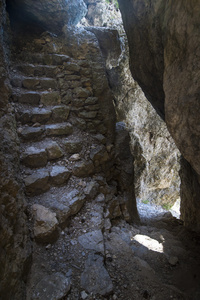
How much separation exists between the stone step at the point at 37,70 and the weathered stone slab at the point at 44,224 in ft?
9.85

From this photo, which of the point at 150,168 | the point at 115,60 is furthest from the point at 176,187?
the point at 115,60

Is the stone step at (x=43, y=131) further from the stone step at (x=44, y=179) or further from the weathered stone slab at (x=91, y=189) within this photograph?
the weathered stone slab at (x=91, y=189)

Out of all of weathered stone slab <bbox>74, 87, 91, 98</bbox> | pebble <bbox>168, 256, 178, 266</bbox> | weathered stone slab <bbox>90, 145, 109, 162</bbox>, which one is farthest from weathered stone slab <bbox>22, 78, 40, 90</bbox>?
pebble <bbox>168, 256, 178, 266</bbox>

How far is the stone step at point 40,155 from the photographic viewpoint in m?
2.81

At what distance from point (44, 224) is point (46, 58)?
377 cm

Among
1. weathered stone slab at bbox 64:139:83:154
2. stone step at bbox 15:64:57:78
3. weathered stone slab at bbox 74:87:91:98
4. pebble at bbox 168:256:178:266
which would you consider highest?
stone step at bbox 15:64:57:78

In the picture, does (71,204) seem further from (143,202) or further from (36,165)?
(143,202)

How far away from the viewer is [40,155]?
114 inches

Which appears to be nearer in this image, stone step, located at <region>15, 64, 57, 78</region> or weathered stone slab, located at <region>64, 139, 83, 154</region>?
weathered stone slab, located at <region>64, 139, 83, 154</region>

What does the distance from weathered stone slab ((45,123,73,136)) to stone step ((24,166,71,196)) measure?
785 mm

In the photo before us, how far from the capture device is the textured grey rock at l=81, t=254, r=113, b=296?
5.77 feet

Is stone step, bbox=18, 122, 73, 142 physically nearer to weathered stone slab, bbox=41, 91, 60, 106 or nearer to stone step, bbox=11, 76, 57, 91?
weathered stone slab, bbox=41, 91, 60, 106

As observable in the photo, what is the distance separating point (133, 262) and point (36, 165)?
2.10 m

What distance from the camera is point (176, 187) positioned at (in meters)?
11.8
